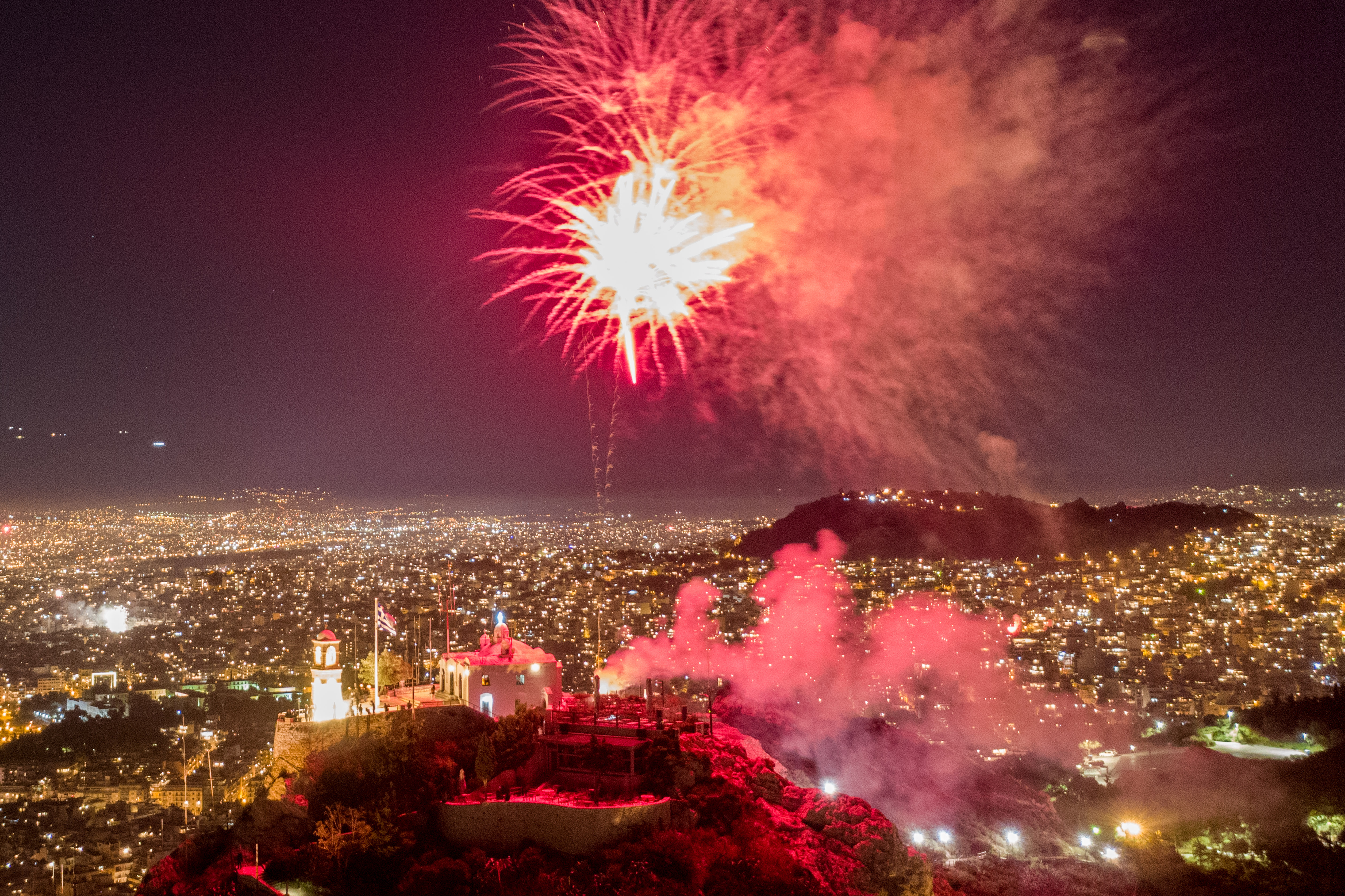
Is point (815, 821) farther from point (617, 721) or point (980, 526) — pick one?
point (980, 526)

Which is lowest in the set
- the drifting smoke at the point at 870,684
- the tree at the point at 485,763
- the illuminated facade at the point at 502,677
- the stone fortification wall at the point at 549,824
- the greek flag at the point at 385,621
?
the drifting smoke at the point at 870,684

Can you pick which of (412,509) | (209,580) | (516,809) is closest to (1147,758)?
(516,809)

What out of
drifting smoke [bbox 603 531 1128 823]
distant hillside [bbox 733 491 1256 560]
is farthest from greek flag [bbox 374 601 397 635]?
distant hillside [bbox 733 491 1256 560]

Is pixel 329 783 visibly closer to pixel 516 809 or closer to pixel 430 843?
pixel 430 843

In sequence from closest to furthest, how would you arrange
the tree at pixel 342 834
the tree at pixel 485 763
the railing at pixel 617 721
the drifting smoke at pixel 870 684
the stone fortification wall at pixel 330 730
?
1. the tree at pixel 342 834
2. the tree at pixel 485 763
3. the stone fortification wall at pixel 330 730
4. the railing at pixel 617 721
5. the drifting smoke at pixel 870 684

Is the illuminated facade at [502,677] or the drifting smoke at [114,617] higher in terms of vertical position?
the illuminated facade at [502,677]

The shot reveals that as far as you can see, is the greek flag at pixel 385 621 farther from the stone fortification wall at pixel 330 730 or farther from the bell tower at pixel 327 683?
the stone fortification wall at pixel 330 730

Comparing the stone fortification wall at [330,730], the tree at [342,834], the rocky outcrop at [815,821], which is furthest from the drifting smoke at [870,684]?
the tree at [342,834]
